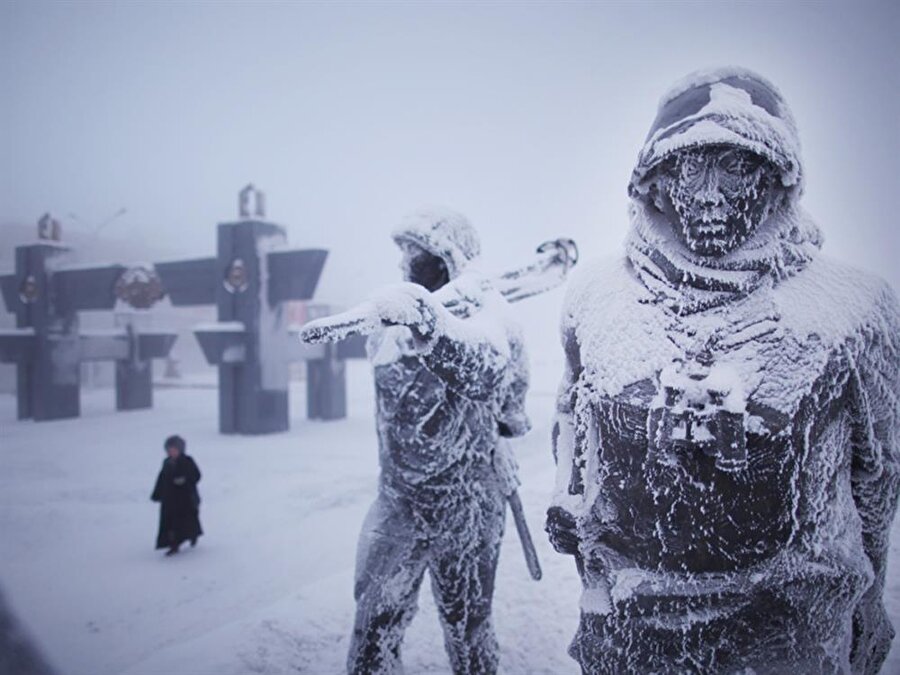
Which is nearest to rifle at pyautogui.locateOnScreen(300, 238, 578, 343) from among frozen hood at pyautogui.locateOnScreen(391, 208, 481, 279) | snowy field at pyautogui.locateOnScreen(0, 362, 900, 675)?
frozen hood at pyautogui.locateOnScreen(391, 208, 481, 279)

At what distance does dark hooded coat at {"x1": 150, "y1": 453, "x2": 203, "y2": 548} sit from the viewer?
4852mm

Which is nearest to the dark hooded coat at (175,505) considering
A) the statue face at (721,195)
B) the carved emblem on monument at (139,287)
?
the statue face at (721,195)

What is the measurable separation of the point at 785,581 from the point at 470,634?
149 cm

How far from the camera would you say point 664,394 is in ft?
4.20

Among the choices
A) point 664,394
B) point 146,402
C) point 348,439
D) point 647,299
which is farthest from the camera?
point 146,402

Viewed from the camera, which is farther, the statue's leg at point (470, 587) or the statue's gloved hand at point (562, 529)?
the statue's leg at point (470, 587)

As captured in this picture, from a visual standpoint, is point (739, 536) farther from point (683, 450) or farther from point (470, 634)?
point (470, 634)

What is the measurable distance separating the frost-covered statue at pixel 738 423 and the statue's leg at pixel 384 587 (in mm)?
1016

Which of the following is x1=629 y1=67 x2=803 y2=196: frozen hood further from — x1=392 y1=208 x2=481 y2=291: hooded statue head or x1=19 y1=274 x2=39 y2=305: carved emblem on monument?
x1=19 y1=274 x2=39 y2=305: carved emblem on monument

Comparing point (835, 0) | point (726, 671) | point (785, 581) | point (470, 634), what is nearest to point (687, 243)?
point (785, 581)

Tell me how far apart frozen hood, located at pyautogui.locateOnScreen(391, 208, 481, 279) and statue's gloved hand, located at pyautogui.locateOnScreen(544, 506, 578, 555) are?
48.4 inches

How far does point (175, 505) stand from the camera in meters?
4.85

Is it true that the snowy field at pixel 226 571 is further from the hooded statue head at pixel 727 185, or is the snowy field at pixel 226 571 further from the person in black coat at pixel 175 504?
the hooded statue head at pixel 727 185

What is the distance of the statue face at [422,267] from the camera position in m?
2.58
